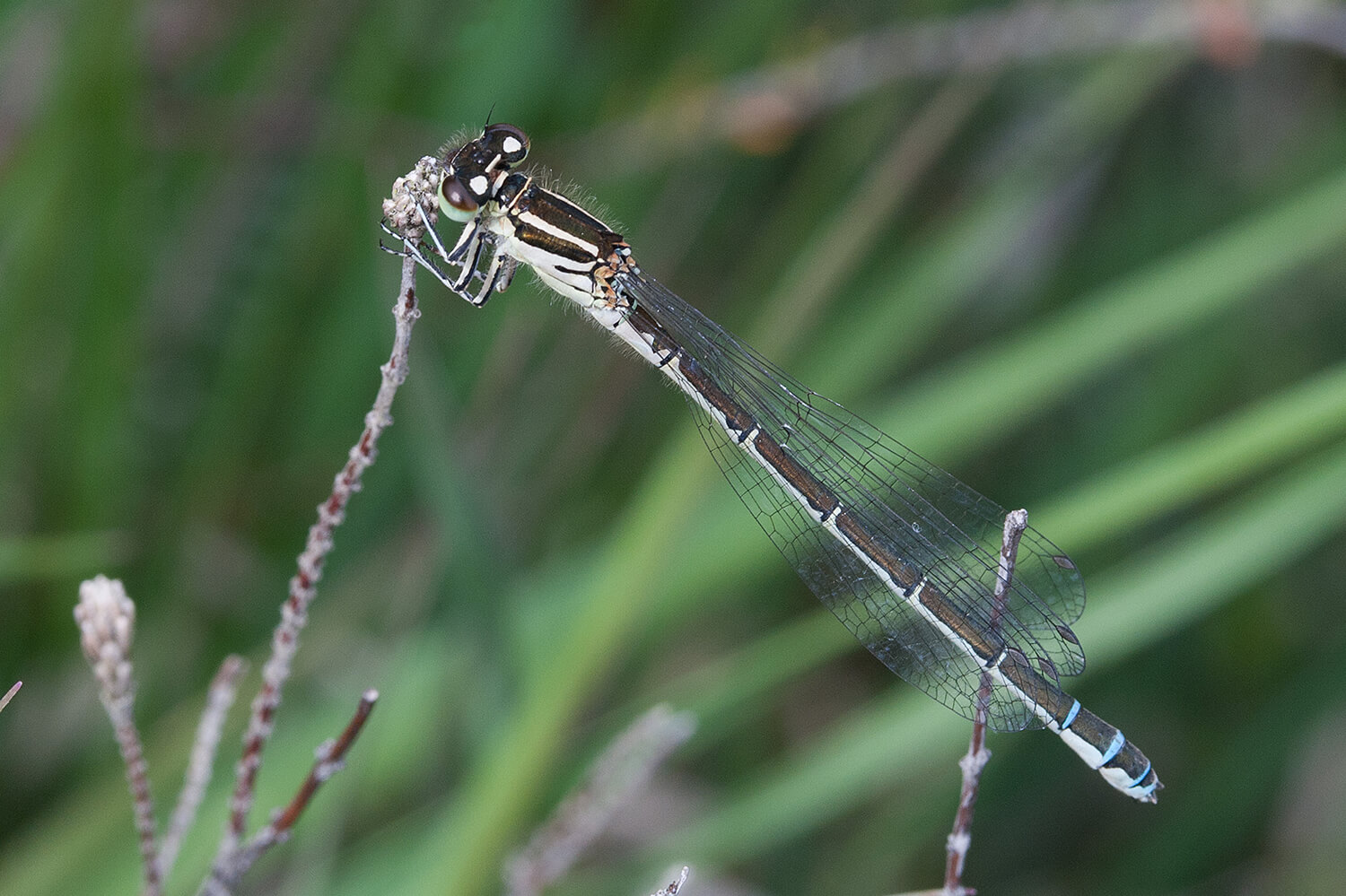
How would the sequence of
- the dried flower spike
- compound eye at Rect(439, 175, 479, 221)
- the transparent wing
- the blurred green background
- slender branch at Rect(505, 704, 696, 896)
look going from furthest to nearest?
the blurred green background → the transparent wing → compound eye at Rect(439, 175, 479, 221) → slender branch at Rect(505, 704, 696, 896) → the dried flower spike

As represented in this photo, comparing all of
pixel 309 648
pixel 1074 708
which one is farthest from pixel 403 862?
pixel 1074 708

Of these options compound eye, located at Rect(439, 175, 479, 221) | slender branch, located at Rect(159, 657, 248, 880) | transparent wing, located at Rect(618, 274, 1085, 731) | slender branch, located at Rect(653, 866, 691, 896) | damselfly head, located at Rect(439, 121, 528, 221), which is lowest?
slender branch, located at Rect(653, 866, 691, 896)

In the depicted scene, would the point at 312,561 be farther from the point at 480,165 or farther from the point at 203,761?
the point at 480,165

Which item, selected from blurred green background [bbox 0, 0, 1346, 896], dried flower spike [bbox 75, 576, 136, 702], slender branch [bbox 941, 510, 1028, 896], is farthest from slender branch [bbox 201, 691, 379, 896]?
blurred green background [bbox 0, 0, 1346, 896]

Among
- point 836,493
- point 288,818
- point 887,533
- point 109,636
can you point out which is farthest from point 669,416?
point 109,636

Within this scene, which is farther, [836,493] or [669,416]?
[669,416]

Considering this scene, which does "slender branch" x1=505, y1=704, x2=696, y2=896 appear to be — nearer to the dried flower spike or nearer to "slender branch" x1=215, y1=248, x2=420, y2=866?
"slender branch" x1=215, y1=248, x2=420, y2=866

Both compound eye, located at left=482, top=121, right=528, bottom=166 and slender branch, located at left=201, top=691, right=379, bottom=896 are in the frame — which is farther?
compound eye, located at left=482, top=121, right=528, bottom=166
